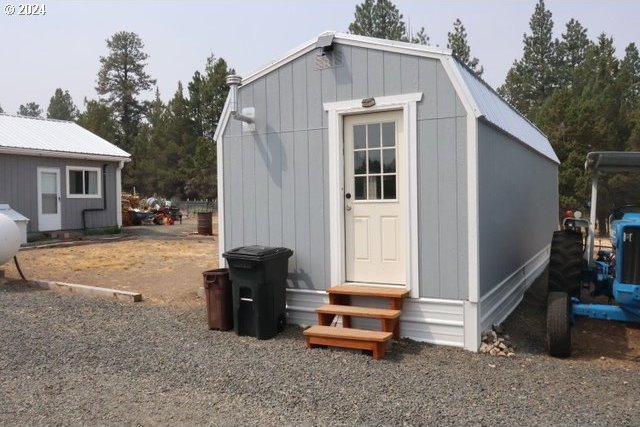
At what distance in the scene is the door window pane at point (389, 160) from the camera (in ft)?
18.7

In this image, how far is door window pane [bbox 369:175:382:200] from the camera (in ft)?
19.0

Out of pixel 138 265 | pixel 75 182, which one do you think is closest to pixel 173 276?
pixel 138 265

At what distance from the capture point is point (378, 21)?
29.7 metres

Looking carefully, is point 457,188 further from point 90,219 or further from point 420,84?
point 90,219

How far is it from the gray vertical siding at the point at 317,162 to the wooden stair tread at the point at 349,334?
740mm

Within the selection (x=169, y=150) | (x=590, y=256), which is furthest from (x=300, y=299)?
(x=169, y=150)

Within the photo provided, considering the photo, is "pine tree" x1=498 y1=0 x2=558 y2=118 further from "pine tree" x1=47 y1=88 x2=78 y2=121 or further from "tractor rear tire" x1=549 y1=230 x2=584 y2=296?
"pine tree" x1=47 y1=88 x2=78 y2=121

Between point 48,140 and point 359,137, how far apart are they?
14125 mm

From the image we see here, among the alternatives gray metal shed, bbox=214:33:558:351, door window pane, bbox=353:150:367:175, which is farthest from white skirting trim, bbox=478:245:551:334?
door window pane, bbox=353:150:367:175

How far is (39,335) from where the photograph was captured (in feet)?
18.5

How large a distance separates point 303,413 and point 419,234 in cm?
242

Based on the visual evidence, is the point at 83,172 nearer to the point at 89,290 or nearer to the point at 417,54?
the point at 89,290

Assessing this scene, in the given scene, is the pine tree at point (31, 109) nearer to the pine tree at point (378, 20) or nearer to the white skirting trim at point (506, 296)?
the pine tree at point (378, 20)

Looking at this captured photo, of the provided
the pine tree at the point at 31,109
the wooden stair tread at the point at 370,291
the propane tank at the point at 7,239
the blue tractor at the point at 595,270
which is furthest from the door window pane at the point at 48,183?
the pine tree at the point at 31,109
